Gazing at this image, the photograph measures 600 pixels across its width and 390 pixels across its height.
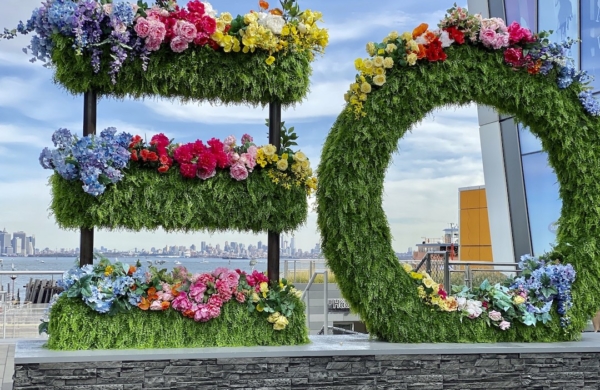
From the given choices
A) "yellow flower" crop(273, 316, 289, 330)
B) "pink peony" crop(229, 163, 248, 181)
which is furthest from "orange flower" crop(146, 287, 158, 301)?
"pink peony" crop(229, 163, 248, 181)

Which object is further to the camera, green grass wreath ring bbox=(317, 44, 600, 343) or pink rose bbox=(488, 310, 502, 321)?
pink rose bbox=(488, 310, 502, 321)

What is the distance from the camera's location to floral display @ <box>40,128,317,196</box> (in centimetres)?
400

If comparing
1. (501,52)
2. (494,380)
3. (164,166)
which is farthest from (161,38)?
(494,380)

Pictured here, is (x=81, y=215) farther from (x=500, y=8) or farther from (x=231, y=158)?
(x=500, y=8)

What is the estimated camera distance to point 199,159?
4199 millimetres

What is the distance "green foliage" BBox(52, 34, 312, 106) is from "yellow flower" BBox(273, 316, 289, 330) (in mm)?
1446

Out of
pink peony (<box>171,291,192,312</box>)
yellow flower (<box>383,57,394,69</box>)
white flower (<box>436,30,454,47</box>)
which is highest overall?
white flower (<box>436,30,454,47</box>)

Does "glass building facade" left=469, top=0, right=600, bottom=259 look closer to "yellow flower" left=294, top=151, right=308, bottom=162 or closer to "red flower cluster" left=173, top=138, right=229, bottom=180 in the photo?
"yellow flower" left=294, top=151, right=308, bottom=162

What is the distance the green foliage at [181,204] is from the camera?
4078 mm

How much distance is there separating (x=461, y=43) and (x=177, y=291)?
8.70 feet

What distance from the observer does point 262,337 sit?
166 inches

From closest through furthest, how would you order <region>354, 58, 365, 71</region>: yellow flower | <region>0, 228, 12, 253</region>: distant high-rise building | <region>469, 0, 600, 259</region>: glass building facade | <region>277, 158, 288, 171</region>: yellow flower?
<region>277, 158, 288, 171</region>: yellow flower < <region>354, 58, 365, 71</region>: yellow flower < <region>469, 0, 600, 259</region>: glass building facade < <region>0, 228, 12, 253</region>: distant high-rise building

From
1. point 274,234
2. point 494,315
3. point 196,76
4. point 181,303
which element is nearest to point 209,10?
point 196,76

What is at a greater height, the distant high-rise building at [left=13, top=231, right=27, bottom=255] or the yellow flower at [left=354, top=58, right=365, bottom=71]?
the yellow flower at [left=354, top=58, right=365, bottom=71]
